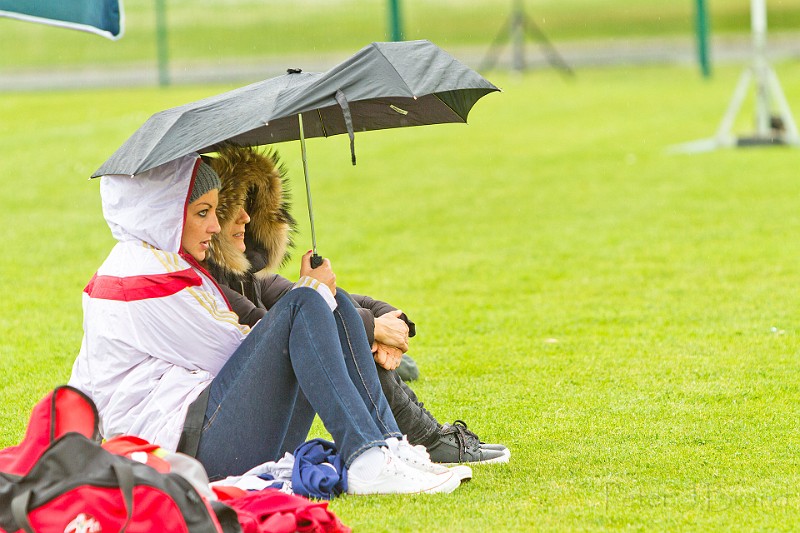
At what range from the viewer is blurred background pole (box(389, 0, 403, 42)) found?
A: 23375 mm

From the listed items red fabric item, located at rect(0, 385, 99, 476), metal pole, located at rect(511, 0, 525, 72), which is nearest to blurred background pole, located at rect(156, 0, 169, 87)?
metal pole, located at rect(511, 0, 525, 72)

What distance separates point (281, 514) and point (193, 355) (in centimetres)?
77

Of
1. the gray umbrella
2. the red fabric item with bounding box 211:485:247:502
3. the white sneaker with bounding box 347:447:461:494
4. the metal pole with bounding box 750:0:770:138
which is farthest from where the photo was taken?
the metal pole with bounding box 750:0:770:138

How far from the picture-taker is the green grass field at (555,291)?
435 cm

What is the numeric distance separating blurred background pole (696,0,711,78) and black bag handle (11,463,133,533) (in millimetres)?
23217

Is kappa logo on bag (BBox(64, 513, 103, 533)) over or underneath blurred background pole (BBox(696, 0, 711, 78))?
underneath

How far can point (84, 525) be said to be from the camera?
10.9ft

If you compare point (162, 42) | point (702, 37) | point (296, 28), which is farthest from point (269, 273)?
point (296, 28)

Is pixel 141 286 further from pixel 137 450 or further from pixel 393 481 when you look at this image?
pixel 393 481

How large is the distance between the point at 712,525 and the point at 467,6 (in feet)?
111

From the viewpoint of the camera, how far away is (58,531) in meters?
3.32

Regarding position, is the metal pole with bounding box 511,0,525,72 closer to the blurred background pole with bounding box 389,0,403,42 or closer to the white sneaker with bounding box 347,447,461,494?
the blurred background pole with bounding box 389,0,403,42

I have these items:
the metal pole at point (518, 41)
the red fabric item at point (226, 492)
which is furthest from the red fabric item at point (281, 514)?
the metal pole at point (518, 41)

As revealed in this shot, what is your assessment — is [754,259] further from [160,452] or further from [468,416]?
[160,452]
